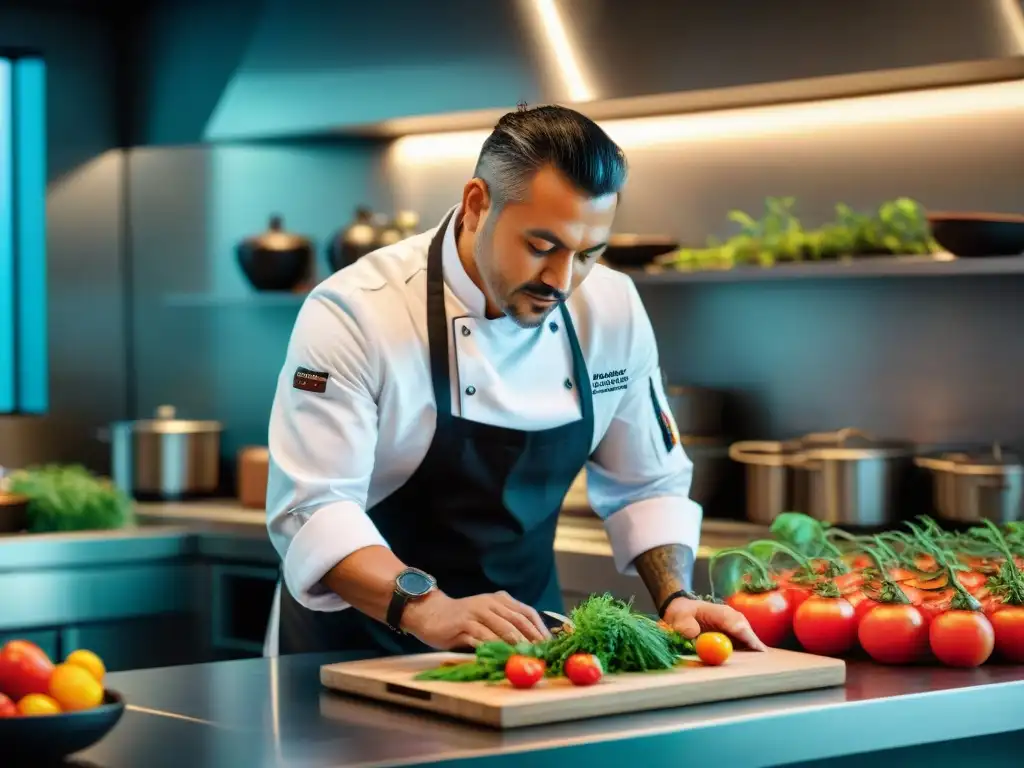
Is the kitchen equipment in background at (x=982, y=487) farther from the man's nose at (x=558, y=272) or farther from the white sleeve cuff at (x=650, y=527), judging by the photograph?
the man's nose at (x=558, y=272)

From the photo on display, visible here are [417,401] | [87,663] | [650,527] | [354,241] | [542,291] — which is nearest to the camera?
[87,663]

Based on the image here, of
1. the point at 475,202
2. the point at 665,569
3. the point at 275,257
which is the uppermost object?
the point at 275,257

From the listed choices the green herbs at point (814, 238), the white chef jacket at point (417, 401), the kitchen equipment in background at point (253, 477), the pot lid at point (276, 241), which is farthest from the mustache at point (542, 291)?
the pot lid at point (276, 241)

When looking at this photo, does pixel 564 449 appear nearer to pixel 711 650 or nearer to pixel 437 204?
pixel 711 650

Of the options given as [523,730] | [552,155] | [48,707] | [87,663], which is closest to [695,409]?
[552,155]

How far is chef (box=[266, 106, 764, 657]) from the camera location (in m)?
2.32

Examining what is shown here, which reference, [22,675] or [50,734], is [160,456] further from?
[50,734]

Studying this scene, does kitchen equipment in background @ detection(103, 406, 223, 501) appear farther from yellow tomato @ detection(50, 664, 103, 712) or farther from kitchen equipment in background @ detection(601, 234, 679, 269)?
yellow tomato @ detection(50, 664, 103, 712)

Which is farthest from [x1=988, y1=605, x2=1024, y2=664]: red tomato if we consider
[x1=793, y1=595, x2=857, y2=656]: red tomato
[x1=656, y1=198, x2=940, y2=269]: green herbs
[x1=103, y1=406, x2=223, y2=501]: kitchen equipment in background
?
[x1=103, y1=406, x2=223, y2=501]: kitchen equipment in background

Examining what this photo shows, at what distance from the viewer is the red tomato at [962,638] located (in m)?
2.20

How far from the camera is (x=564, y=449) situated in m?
2.69

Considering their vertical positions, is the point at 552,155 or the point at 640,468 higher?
the point at 552,155

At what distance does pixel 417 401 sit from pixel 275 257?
103 inches

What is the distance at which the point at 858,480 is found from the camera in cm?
382
